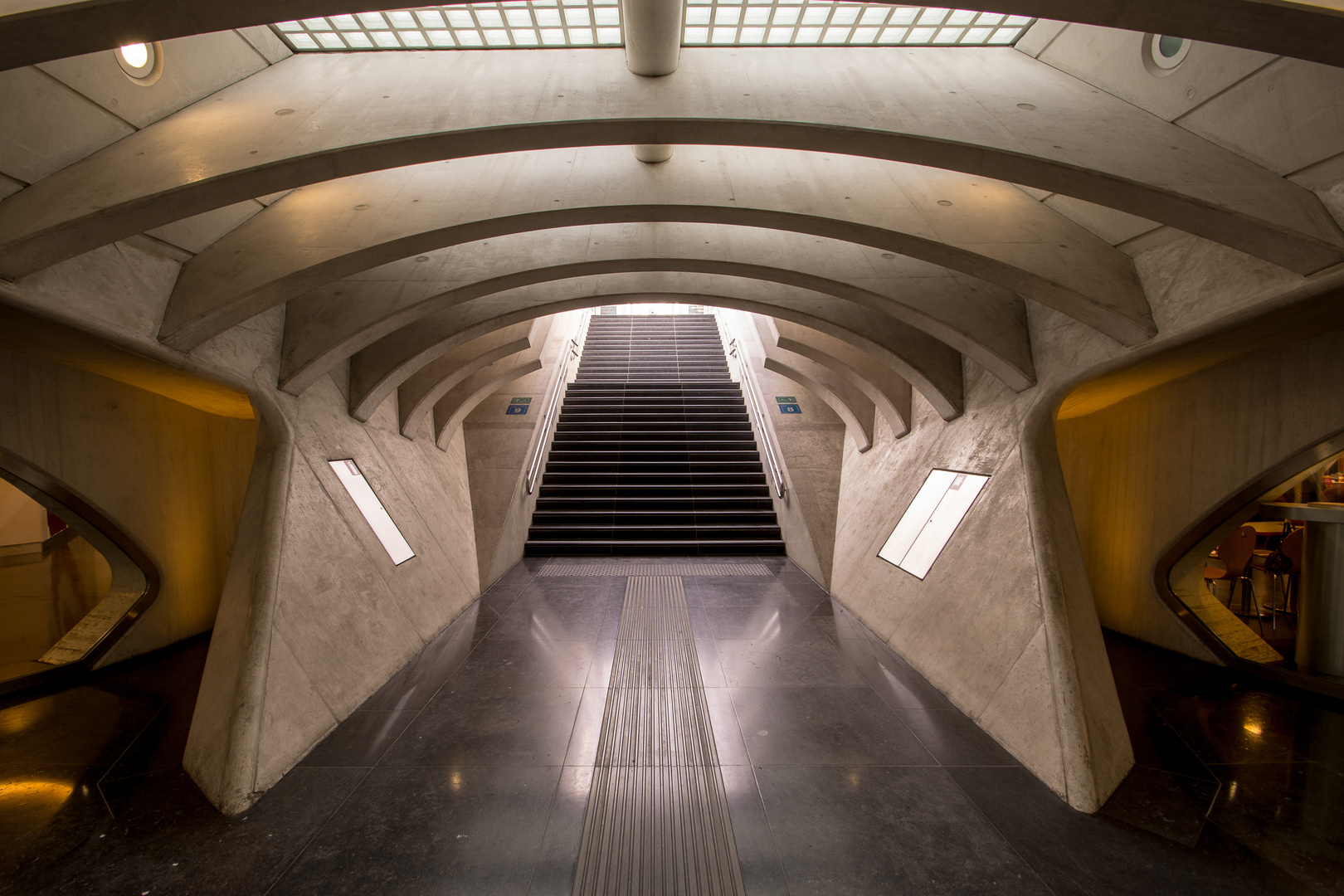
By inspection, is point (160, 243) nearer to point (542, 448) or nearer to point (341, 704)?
point (341, 704)

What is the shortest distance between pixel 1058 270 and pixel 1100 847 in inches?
130

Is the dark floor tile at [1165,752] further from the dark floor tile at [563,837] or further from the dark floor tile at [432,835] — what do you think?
the dark floor tile at [432,835]

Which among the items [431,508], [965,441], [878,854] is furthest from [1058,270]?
[431,508]

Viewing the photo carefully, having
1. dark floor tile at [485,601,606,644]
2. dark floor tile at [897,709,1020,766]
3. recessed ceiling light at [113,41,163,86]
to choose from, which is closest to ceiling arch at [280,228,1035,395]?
recessed ceiling light at [113,41,163,86]

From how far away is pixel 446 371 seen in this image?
7859mm

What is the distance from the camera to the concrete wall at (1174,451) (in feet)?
13.9

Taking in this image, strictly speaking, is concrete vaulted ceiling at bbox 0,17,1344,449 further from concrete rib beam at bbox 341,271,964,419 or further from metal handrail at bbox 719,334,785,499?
metal handrail at bbox 719,334,785,499

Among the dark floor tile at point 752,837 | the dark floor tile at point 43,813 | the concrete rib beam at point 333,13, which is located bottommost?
the dark floor tile at point 43,813

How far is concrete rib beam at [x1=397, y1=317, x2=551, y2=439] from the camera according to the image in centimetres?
770

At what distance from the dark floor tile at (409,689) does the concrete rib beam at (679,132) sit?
3.53 m

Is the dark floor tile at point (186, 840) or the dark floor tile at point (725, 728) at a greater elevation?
the dark floor tile at point (725, 728)

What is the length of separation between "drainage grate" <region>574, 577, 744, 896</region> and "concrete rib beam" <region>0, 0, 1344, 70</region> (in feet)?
12.5

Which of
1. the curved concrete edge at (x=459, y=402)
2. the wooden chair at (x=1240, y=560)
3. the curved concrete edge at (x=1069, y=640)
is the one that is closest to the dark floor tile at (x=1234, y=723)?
the curved concrete edge at (x=1069, y=640)

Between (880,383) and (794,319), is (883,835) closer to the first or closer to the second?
(794,319)
